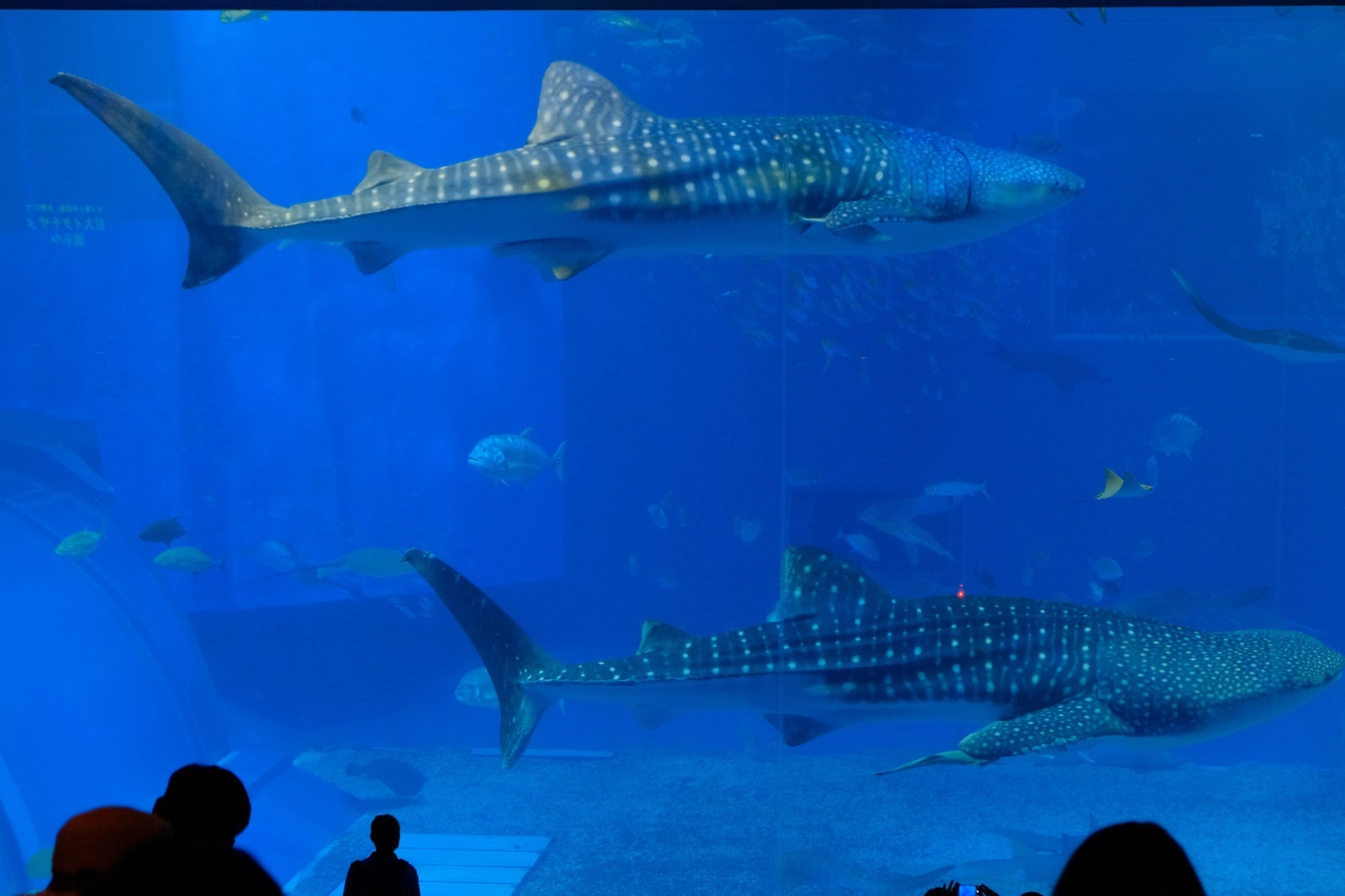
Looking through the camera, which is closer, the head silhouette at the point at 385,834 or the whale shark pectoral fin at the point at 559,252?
the head silhouette at the point at 385,834

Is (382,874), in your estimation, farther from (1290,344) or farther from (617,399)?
(617,399)

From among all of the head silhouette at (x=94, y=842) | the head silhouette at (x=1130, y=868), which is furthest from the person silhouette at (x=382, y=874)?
the head silhouette at (x=1130, y=868)

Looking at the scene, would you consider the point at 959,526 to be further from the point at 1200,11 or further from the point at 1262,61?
the point at 1262,61

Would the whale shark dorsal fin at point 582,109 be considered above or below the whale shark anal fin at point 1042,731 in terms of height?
above

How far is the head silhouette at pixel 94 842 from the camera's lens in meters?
1.25

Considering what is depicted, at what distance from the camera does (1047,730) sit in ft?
11.9

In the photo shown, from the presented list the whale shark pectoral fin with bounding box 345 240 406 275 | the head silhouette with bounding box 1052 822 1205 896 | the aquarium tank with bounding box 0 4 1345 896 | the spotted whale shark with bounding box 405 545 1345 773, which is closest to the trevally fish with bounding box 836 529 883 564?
the aquarium tank with bounding box 0 4 1345 896

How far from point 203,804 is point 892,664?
3.06 m

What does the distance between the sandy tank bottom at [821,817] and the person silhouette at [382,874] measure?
11.7ft

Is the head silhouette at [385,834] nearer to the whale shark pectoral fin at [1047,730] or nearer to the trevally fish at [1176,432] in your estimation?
the whale shark pectoral fin at [1047,730]

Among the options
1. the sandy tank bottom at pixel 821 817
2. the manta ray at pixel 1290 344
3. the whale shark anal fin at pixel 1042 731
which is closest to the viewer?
the whale shark anal fin at pixel 1042 731

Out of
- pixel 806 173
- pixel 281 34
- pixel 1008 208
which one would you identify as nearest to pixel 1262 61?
pixel 1008 208

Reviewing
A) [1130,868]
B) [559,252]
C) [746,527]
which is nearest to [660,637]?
[559,252]

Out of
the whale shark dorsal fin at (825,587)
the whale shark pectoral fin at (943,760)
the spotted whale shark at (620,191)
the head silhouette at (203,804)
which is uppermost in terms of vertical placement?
the spotted whale shark at (620,191)
